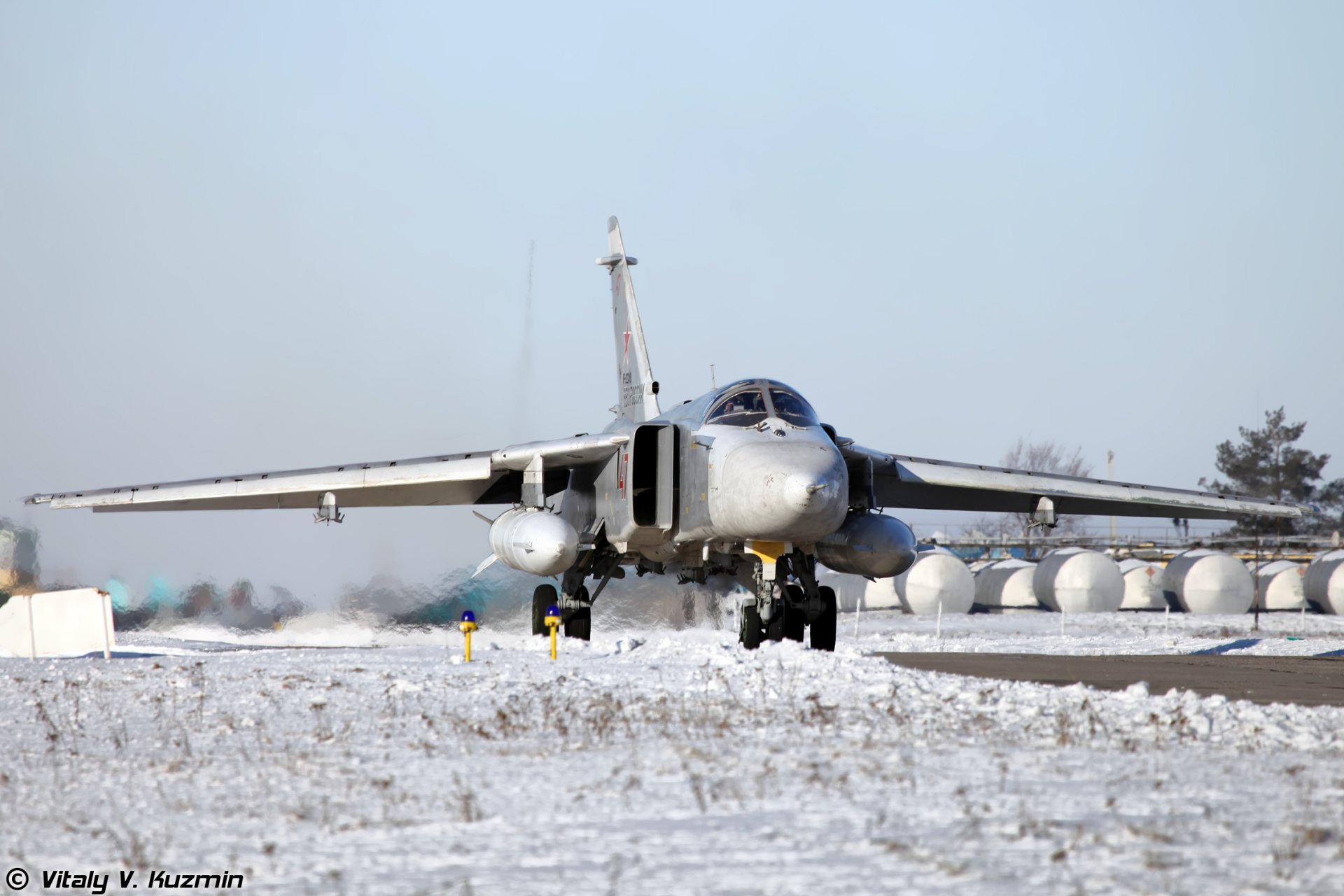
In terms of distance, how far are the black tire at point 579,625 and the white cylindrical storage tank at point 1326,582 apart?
99.0ft

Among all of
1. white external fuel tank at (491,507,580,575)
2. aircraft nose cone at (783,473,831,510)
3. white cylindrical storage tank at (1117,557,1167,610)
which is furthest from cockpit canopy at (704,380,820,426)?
white cylindrical storage tank at (1117,557,1167,610)

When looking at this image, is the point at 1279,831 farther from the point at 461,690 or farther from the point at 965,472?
the point at 965,472

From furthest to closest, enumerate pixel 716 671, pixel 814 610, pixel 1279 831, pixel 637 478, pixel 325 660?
1. pixel 637 478
2. pixel 814 610
3. pixel 325 660
4. pixel 716 671
5. pixel 1279 831

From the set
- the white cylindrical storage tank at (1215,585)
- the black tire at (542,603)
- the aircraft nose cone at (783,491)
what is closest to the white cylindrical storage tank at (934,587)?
the white cylindrical storage tank at (1215,585)

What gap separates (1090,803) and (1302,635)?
29540mm

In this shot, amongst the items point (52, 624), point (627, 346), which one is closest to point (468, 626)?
point (52, 624)

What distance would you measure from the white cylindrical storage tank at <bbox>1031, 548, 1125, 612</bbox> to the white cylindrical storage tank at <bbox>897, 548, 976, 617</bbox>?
8.73 ft

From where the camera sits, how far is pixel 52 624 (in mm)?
15703

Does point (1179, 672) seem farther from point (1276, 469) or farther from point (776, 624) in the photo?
point (1276, 469)

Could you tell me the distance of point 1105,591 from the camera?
131ft

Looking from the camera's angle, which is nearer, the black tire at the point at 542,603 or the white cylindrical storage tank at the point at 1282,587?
the black tire at the point at 542,603

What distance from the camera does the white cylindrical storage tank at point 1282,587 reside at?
4341cm

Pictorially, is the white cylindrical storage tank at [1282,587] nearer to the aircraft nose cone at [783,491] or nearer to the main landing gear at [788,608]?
the main landing gear at [788,608]

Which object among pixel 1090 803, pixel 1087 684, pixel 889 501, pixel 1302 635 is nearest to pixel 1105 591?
pixel 1302 635
